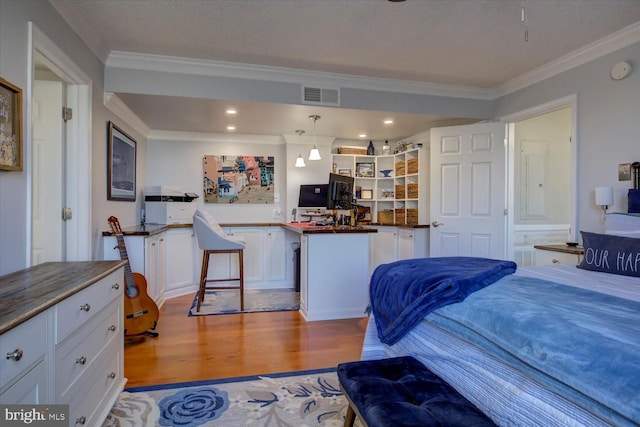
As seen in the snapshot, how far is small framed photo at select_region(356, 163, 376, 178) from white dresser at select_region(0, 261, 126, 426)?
3971mm

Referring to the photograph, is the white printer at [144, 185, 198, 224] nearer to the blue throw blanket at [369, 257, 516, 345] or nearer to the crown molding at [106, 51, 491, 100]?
the crown molding at [106, 51, 491, 100]

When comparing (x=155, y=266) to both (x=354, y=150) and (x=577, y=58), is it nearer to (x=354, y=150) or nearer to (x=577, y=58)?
(x=354, y=150)

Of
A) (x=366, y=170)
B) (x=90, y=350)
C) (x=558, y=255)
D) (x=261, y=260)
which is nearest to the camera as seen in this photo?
→ (x=90, y=350)

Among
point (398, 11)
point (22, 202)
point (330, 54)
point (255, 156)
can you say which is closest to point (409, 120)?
point (330, 54)

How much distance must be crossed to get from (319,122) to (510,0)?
2.33m

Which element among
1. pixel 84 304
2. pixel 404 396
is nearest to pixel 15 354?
pixel 84 304

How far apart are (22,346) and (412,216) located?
4.53 m

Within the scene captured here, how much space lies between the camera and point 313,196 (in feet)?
15.5

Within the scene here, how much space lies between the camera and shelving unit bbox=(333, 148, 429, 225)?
15.4ft

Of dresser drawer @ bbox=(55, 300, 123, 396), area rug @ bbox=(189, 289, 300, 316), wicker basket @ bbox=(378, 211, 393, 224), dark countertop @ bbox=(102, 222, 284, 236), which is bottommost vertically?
area rug @ bbox=(189, 289, 300, 316)

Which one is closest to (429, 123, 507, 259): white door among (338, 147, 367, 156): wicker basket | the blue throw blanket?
(338, 147, 367, 156): wicker basket

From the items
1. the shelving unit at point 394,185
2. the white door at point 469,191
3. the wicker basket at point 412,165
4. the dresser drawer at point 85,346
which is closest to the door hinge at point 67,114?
the dresser drawer at point 85,346

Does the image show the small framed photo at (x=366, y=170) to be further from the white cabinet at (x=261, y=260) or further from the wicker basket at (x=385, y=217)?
the white cabinet at (x=261, y=260)

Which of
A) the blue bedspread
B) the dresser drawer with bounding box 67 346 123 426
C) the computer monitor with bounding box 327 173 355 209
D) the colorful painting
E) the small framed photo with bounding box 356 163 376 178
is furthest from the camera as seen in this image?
the small framed photo with bounding box 356 163 376 178
